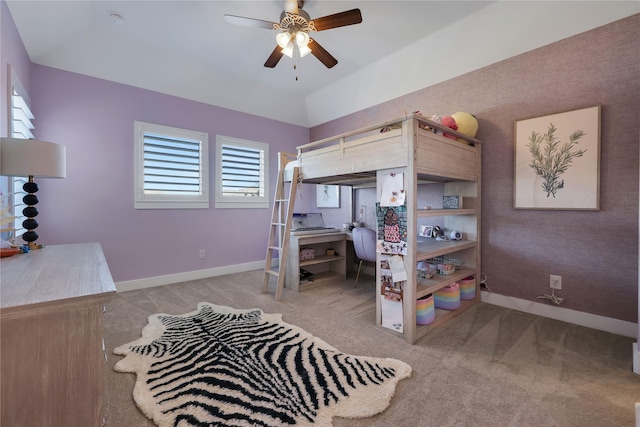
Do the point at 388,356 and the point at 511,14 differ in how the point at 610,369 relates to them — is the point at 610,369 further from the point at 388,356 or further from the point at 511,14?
the point at 511,14

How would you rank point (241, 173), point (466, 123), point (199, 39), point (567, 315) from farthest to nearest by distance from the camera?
point (241, 173) < point (199, 39) < point (466, 123) < point (567, 315)

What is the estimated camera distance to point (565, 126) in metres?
2.36

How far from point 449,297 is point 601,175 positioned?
161 centimetres

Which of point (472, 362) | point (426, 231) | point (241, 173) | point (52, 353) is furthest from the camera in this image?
point (241, 173)

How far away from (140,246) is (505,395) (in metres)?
3.88

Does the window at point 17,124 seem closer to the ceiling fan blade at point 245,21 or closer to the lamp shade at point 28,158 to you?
the lamp shade at point 28,158

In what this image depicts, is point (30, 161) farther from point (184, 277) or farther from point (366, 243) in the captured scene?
point (366, 243)

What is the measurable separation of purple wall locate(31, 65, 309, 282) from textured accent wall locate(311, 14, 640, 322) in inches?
134

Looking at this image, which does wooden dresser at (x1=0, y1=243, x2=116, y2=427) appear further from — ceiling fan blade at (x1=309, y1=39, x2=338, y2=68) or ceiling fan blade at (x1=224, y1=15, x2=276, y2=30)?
ceiling fan blade at (x1=309, y1=39, x2=338, y2=68)

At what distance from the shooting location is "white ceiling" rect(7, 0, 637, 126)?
97.8 inches

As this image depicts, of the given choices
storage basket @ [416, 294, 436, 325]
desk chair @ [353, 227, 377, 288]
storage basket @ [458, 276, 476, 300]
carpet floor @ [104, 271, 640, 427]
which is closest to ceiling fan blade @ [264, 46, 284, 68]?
desk chair @ [353, 227, 377, 288]

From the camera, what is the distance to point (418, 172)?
82.0 inches

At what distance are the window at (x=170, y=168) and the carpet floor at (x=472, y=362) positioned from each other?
4.22ft

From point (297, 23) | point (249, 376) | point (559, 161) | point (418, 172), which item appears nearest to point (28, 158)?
point (249, 376)
